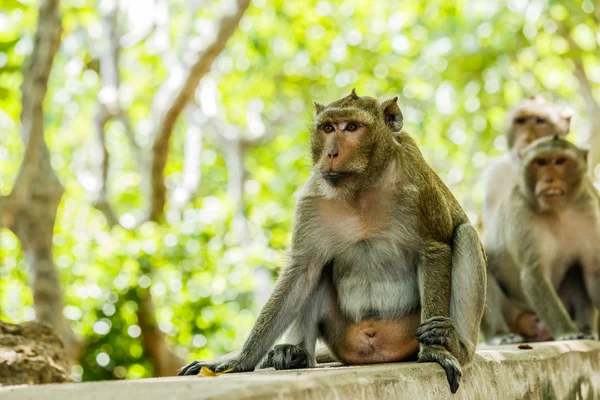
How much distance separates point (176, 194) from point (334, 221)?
10.6 meters

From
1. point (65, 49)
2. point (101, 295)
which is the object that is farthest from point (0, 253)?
point (65, 49)

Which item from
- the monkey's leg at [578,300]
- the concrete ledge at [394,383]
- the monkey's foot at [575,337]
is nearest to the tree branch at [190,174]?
the monkey's leg at [578,300]

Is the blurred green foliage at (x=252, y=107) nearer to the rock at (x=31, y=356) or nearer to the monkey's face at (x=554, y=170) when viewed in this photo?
the monkey's face at (x=554, y=170)

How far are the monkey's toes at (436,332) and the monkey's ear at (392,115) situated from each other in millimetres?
956

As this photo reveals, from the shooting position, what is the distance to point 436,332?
146 inches

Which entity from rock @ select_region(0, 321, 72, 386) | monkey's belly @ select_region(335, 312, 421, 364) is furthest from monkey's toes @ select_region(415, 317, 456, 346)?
rock @ select_region(0, 321, 72, 386)

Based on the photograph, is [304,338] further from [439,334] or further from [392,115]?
[392,115]

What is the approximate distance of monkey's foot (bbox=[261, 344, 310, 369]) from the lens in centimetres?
382

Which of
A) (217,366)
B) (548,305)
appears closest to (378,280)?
(217,366)

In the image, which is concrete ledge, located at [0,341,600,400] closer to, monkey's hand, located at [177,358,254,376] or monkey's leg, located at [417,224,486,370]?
monkey's leg, located at [417,224,486,370]

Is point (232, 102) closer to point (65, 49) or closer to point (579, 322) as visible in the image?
point (65, 49)

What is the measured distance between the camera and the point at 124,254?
9.90 meters

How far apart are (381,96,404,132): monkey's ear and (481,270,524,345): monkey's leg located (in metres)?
2.79

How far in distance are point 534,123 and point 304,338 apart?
4198 mm
